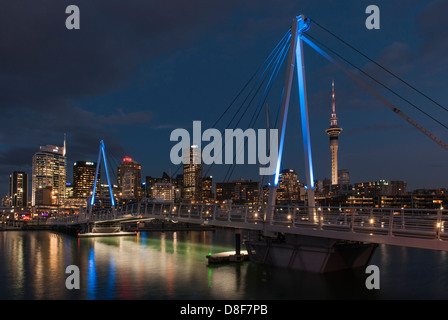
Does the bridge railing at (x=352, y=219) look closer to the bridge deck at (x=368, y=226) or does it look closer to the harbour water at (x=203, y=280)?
the bridge deck at (x=368, y=226)

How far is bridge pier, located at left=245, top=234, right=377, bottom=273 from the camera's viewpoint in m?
27.1

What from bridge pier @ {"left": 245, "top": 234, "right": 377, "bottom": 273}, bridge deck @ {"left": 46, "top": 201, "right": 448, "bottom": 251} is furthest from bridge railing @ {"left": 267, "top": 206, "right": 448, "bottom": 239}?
bridge pier @ {"left": 245, "top": 234, "right": 377, "bottom": 273}

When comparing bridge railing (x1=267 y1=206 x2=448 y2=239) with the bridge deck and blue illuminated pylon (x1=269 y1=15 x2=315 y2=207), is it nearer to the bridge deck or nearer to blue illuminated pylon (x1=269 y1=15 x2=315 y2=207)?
the bridge deck

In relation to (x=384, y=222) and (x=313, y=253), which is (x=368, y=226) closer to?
(x=384, y=222)

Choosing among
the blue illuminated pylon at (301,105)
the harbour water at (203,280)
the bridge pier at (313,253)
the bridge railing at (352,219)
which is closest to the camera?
the bridge railing at (352,219)

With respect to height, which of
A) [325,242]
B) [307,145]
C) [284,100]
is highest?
[284,100]

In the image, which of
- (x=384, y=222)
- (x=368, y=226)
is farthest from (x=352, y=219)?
(x=368, y=226)

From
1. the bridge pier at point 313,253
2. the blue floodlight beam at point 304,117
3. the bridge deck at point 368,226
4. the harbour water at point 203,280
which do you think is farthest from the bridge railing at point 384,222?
the harbour water at point 203,280

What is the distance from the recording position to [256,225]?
2920 cm

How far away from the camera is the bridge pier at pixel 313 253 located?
2709cm
